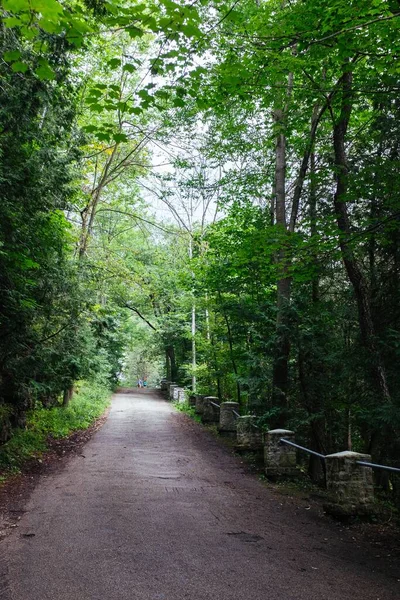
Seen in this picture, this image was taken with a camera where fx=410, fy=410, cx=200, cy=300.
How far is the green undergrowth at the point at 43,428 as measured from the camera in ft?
26.5

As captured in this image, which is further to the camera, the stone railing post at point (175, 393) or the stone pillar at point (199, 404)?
the stone railing post at point (175, 393)

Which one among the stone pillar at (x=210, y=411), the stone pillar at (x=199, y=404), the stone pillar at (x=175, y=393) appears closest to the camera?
the stone pillar at (x=210, y=411)

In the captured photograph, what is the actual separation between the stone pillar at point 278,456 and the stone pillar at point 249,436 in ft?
5.90

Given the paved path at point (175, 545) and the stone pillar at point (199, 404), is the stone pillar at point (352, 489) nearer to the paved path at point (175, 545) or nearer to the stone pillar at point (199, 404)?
the paved path at point (175, 545)

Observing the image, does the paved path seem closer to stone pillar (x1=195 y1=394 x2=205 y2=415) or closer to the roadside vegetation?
the roadside vegetation

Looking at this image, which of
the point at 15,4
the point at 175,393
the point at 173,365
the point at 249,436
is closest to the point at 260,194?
the point at 249,436

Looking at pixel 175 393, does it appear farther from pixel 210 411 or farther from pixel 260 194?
pixel 260 194

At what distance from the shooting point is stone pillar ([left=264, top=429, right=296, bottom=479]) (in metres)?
7.78

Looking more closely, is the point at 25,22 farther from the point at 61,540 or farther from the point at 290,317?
the point at 290,317

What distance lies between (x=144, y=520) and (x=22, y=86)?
6877 mm

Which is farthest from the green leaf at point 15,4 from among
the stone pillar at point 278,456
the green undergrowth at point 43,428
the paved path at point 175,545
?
the stone pillar at point 278,456

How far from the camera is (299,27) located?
636cm

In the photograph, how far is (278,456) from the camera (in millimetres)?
7820

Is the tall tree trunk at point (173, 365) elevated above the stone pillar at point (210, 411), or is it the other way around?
the tall tree trunk at point (173, 365)
